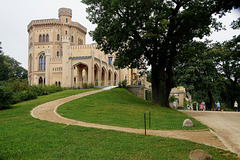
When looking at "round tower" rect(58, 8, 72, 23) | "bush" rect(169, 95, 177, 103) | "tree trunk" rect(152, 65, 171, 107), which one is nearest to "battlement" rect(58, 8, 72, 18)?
"round tower" rect(58, 8, 72, 23)

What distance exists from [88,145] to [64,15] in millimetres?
61343

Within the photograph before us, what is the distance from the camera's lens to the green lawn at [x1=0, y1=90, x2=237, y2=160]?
20.4 ft

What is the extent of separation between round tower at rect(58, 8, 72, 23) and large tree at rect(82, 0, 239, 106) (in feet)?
148

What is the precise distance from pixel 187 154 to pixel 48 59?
38.2 metres

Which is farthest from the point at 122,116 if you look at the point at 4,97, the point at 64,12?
the point at 64,12

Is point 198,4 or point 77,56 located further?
point 77,56

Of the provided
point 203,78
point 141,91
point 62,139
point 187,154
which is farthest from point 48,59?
point 187,154

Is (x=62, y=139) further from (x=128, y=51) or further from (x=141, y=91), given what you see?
(x=141, y=91)

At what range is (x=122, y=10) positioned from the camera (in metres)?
19.2

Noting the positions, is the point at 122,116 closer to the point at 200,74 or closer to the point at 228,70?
the point at 200,74

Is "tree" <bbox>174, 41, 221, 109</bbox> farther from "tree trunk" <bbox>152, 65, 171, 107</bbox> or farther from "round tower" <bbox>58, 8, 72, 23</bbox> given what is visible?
"round tower" <bbox>58, 8, 72, 23</bbox>

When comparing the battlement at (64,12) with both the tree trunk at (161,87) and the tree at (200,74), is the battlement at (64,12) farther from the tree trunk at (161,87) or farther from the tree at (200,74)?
the tree trunk at (161,87)

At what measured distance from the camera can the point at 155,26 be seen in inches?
738

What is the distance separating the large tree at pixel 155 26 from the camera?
17.0 meters
